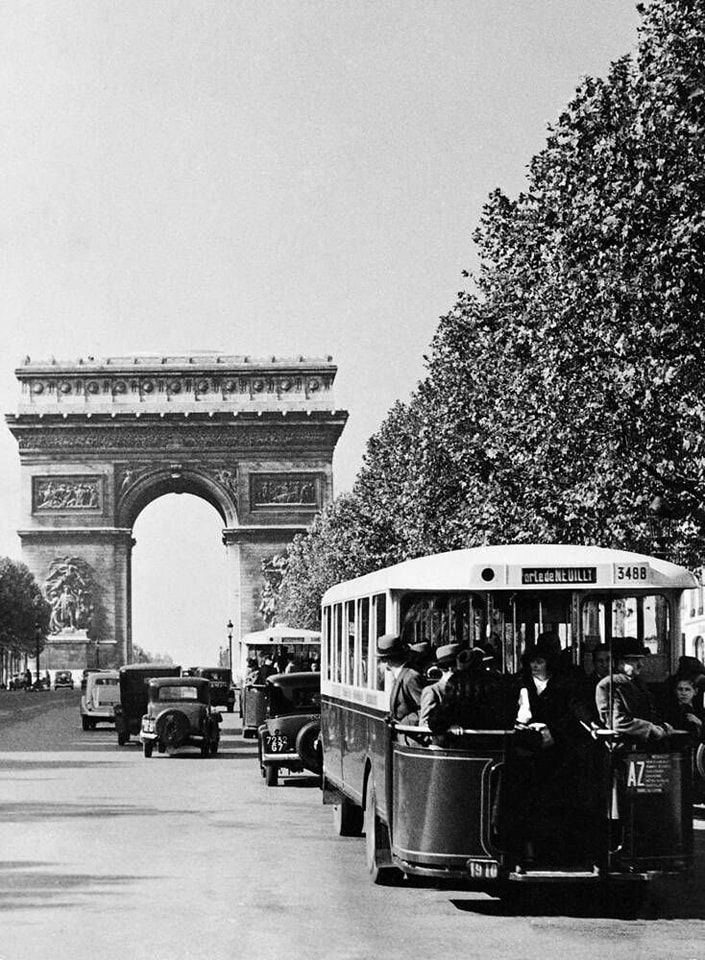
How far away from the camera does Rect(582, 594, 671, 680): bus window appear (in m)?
13.5

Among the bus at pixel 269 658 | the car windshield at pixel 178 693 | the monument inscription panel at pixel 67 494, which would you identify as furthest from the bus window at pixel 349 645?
the monument inscription panel at pixel 67 494

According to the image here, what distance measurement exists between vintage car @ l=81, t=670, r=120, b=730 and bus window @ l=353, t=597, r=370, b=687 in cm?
3031

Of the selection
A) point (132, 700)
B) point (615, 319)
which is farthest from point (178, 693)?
point (615, 319)

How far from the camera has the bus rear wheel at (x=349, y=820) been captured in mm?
17500

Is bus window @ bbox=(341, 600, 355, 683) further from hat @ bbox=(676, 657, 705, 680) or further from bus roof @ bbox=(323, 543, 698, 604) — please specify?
bus roof @ bbox=(323, 543, 698, 604)

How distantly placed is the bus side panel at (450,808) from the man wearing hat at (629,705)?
0.99m

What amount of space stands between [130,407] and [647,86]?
79794 millimetres

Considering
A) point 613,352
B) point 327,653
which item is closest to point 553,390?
point 613,352

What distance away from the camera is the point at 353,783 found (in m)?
15.5

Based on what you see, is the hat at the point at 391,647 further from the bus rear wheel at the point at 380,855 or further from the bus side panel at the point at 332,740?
the bus side panel at the point at 332,740

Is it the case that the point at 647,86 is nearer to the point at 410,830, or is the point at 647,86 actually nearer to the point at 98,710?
the point at 410,830

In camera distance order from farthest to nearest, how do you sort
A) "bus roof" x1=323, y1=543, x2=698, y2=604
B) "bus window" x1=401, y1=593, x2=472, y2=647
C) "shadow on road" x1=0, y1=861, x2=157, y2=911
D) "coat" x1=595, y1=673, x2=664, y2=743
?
1. "bus window" x1=401, y1=593, x2=472, y2=647
2. "shadow on road" x1=0, y1=861, x2=157, y2=911
3. "bus roof" x1=323, y1=543, x2=698, y2=604
4. "coat" x1=595, y1=673, x2=664, y2=743

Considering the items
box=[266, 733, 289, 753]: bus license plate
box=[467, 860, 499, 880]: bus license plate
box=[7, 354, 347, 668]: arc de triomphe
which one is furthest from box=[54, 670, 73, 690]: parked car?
box=[467, 860, 499, 880]: bus license plate

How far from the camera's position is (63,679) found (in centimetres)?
10244
